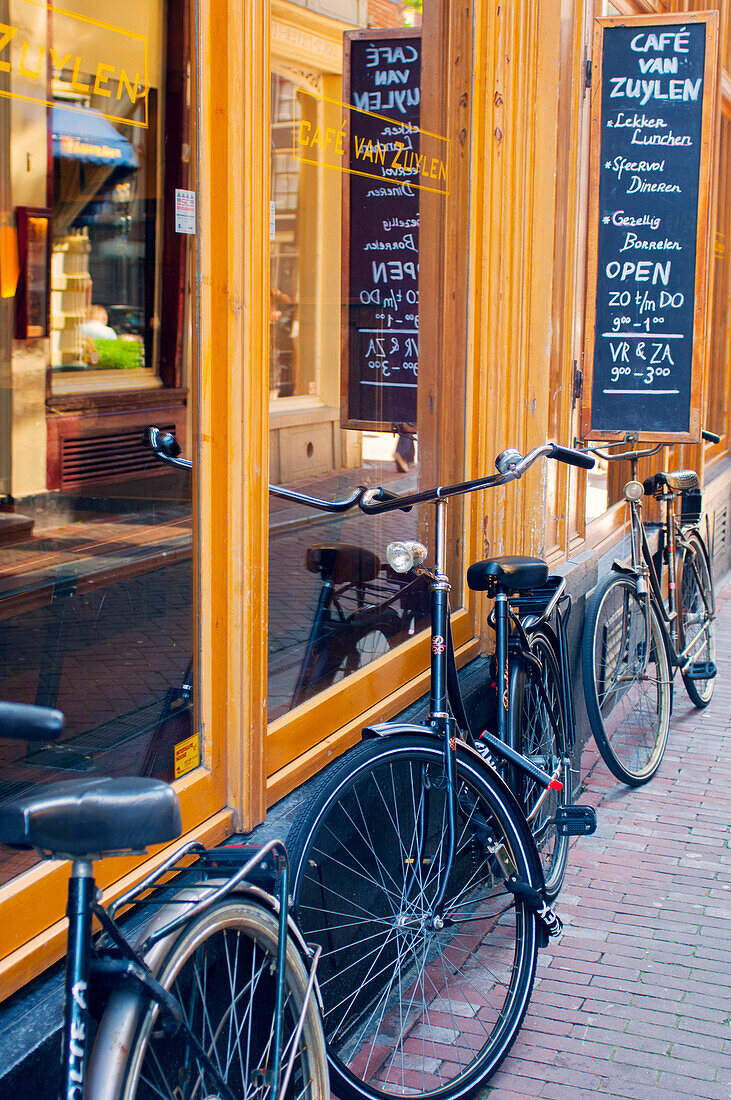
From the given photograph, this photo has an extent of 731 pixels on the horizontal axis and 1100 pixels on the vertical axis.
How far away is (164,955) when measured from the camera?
5.97ft

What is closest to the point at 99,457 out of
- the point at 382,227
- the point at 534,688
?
the point at 382,227

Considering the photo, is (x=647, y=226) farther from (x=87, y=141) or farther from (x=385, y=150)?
(x=87, y=141)

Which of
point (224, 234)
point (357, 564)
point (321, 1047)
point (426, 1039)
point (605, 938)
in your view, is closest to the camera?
point (321, 1047)

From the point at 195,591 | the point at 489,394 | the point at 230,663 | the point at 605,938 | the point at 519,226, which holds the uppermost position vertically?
the point at 519,226

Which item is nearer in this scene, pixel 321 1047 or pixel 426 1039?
pixel 321 1047

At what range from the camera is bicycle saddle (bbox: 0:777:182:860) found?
1556 mm

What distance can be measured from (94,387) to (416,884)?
19.8ft

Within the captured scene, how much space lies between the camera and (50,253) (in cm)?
899

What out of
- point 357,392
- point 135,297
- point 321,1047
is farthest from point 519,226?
point 135,297

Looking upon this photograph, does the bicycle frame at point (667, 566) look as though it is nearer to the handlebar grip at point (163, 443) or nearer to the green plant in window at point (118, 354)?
the handlebar grip at point (163, 443)

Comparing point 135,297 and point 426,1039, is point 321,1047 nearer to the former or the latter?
point 426,1039

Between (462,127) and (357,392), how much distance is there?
1.05m

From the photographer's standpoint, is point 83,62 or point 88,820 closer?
point 88,820

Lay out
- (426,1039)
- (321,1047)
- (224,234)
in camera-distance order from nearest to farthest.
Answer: (321,1047) → (224,234) → (426,1039)
